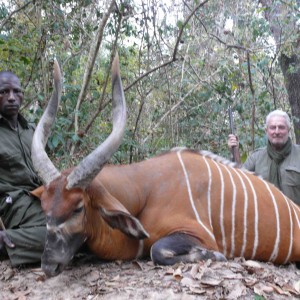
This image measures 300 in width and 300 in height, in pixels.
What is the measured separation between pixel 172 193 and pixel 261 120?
603 centimetres

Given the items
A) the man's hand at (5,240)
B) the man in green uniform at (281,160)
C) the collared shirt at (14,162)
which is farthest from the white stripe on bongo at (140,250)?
the man in green uniform at (281,160)

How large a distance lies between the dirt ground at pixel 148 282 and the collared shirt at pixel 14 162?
0.68m

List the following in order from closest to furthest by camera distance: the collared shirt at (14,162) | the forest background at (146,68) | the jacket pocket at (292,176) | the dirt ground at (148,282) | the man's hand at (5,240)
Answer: the dirt ground at (148,282) < the man's hand at (5,240) < the collared shirt at (14,162) < the jacket pocket at (292,176) < the forest background at (146,68)

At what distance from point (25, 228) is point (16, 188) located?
0.35 m

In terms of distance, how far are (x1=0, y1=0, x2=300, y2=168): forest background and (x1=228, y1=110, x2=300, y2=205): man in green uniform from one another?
144 cm

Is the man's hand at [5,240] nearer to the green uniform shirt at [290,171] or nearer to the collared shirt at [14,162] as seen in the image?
the collared shirt at [14,162]

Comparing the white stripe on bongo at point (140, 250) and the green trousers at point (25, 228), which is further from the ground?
the green trousers at point (25, 228)

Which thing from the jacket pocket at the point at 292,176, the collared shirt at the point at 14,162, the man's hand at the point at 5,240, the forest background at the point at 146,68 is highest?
the forest background at the point at 146,68

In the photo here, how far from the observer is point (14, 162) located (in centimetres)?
419

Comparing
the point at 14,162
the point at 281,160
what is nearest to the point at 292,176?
the point at 281,160

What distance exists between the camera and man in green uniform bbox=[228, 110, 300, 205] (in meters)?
5.69

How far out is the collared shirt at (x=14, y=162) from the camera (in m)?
4.16

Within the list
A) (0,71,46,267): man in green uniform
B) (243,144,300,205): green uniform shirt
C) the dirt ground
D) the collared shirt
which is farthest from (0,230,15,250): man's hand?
(243,144,300,205): green uniform shirt

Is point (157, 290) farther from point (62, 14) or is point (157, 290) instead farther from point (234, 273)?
point (62, 14)
